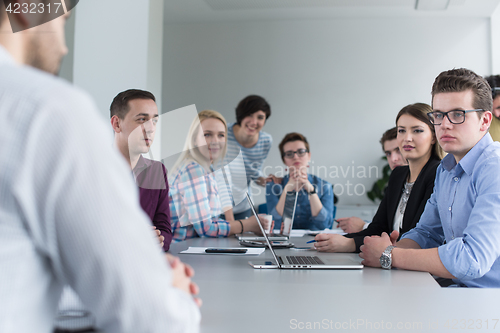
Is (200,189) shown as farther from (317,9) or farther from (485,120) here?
(317,9)

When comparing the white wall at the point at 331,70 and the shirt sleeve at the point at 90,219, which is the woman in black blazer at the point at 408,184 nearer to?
the shirt sleeve at the point at 90,219

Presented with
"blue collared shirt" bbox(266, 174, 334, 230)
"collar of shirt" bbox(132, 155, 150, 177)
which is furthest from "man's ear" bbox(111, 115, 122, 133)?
"blue collared shirt" bbox(266, 174, 334, 230)

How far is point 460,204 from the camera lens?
5.19 ft

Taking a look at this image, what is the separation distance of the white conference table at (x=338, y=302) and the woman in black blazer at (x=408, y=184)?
547mm

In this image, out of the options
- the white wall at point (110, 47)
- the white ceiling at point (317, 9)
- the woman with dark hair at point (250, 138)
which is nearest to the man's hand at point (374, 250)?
the woman with dark hair at point (250, 138)

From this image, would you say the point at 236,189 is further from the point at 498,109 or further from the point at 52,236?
the point at 52,236

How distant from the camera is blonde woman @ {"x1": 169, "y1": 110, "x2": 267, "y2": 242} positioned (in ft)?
7.82

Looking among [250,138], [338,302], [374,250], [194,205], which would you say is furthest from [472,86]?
[250,138]

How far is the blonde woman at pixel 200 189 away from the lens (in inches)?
93.9

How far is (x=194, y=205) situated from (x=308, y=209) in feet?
4.36

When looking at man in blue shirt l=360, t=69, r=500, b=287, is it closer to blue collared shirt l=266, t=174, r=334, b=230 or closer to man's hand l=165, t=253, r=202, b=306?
man's hand l=165, t=253, r=202, b=306

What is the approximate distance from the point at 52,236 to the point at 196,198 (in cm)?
200

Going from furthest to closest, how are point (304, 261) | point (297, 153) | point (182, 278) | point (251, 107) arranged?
point (251, 107)
point (297, 153)
point (304, 261)
point (182, 278)

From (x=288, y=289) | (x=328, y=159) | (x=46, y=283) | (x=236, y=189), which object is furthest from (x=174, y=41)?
(x=46, y=283)
